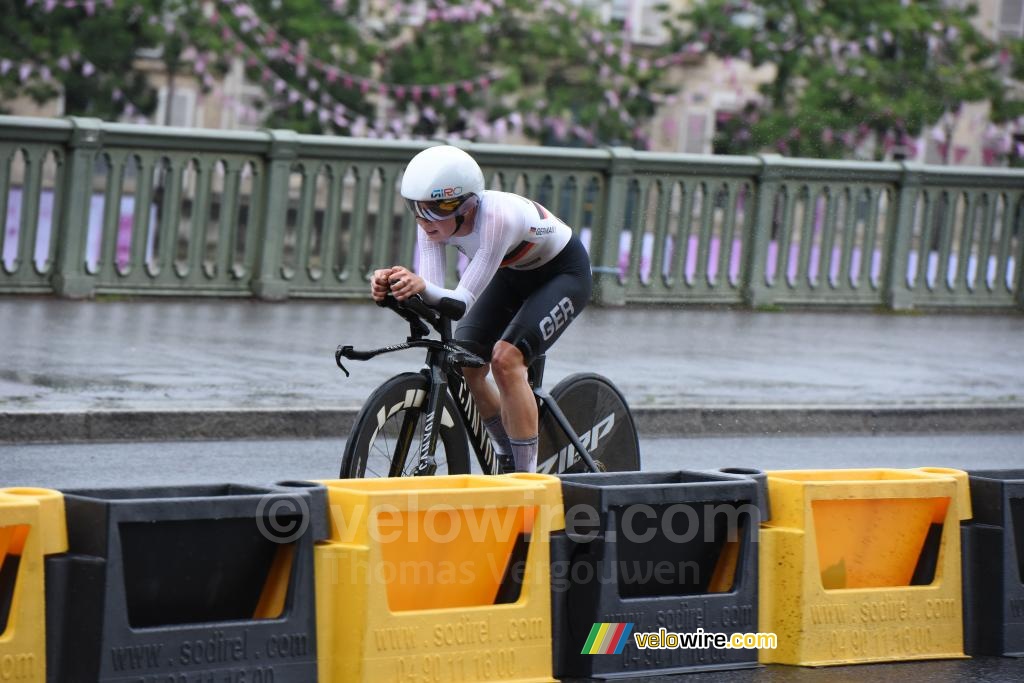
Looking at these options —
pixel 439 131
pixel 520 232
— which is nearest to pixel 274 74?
pixel 439 131

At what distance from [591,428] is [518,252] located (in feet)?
3.05

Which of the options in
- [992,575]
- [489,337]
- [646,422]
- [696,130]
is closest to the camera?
[992,575]

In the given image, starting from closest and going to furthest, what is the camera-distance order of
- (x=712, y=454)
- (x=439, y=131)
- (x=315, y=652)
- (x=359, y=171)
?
(x=315, y=652)
(x=712, y=454)
(x=359, y=171)
(x=439, y=131)

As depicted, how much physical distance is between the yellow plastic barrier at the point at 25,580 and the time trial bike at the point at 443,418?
71.3 inches

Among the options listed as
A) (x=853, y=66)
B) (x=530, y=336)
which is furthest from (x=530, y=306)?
(x=853, y=66)

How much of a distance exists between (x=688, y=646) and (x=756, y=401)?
6875mm

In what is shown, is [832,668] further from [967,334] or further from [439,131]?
[439,131]

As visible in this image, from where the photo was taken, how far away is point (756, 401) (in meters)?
12.8

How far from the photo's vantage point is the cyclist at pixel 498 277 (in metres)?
6.97

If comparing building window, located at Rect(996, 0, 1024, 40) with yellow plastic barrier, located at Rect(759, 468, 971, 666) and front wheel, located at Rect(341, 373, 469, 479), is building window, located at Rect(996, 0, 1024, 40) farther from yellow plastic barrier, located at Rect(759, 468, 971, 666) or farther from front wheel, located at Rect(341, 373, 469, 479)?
yellow plastic barrier, located at Rect(759, 468, 971, 666)

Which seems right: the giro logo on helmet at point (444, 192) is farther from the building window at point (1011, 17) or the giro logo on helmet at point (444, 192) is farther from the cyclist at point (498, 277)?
the building window at point (1011, 17)

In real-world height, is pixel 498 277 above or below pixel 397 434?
above

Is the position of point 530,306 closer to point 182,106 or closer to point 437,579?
point 437,579

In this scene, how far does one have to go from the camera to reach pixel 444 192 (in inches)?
275
